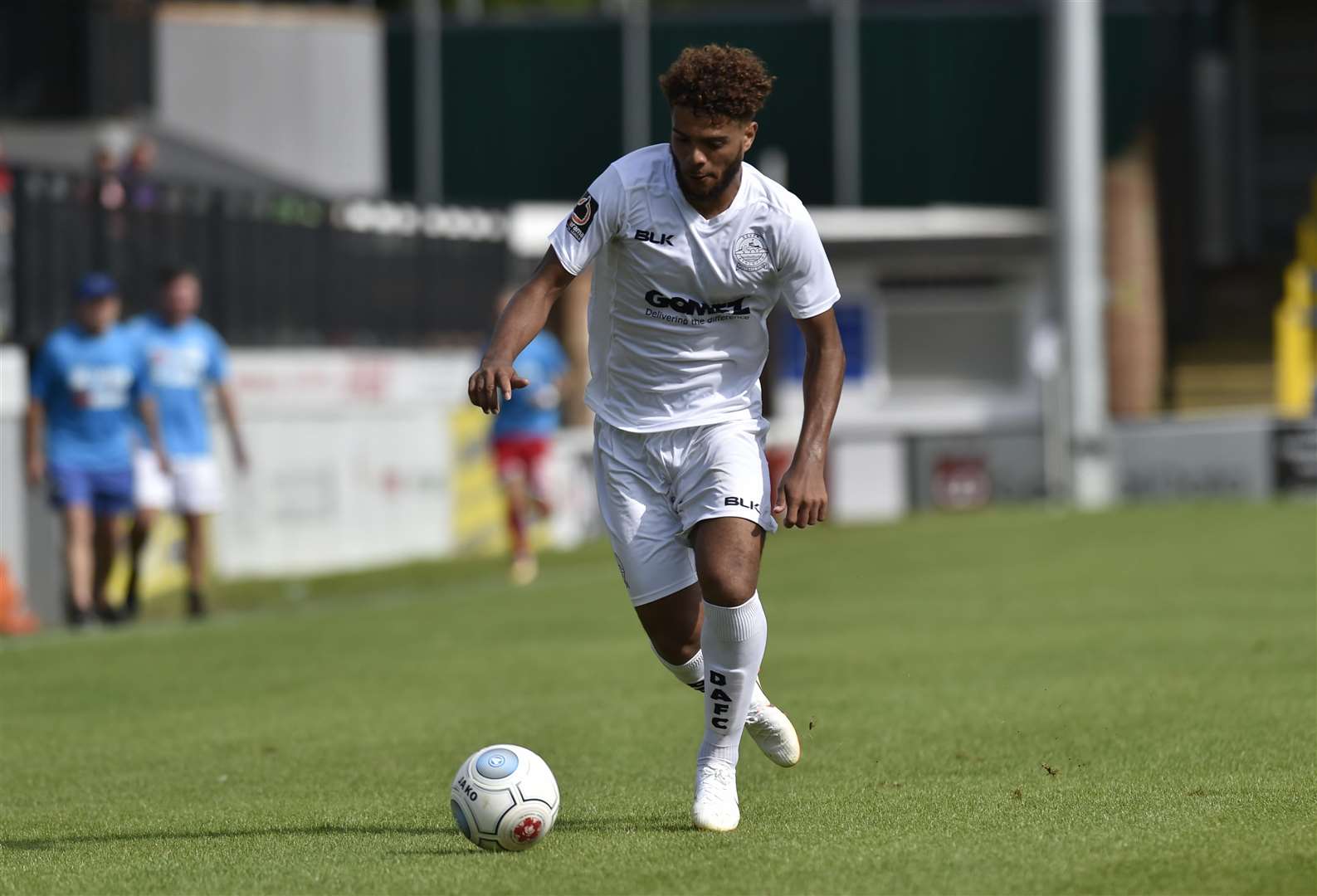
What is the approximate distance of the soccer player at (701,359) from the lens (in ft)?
21.6

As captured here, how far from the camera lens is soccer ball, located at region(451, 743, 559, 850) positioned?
6.37 metres

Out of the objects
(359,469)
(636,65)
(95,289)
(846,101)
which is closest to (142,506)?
(95,289)

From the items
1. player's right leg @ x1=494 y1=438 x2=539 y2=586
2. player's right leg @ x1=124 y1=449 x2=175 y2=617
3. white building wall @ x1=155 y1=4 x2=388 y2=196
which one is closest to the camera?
player's right leg @ x1=124 y1=449 x2=175 y2=617

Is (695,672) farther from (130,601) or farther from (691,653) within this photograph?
(130,601)

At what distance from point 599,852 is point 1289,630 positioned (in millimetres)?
7350

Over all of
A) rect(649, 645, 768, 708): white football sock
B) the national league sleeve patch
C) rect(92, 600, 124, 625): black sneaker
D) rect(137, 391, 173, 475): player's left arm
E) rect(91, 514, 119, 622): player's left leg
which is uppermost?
the national league sleeve patch

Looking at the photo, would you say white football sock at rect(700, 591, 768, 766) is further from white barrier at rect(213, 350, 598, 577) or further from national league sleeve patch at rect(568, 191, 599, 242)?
white barrier at rect(213, 350, 598, 577)

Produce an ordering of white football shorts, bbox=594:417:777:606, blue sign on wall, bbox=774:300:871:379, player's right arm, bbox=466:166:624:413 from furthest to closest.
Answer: blue sign on wall, bbox=774:300:871:379
white football shorts, bbox=594:417:777:606
player's right arm, bbox=466:166:624:413

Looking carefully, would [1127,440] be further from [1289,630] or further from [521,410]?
[1289,630]

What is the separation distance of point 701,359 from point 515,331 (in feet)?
2.17

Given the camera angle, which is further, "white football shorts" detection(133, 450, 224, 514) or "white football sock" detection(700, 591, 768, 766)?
"white football shorts" detection(133, 450, 224, 514)

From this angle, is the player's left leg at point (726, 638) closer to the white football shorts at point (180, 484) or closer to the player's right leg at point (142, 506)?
the player's right leg at point (142, 506)

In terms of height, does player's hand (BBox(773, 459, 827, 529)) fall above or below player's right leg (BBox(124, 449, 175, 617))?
above

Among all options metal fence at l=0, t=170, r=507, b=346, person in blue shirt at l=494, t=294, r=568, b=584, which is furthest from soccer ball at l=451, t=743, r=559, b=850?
person in blue shirt at l=494, t=294, r=568, b=584
